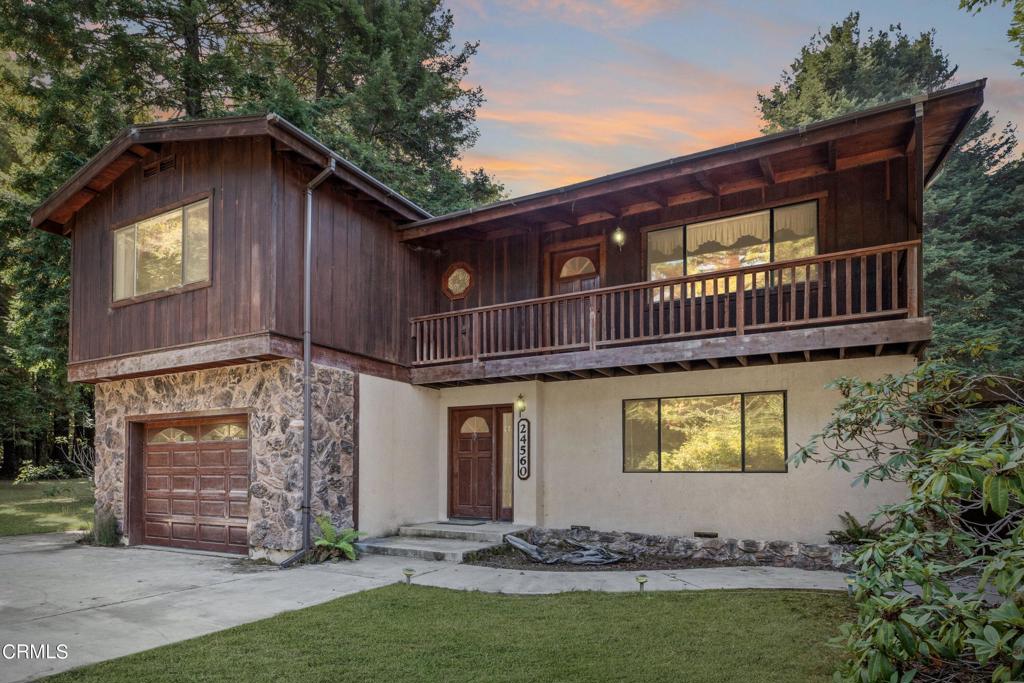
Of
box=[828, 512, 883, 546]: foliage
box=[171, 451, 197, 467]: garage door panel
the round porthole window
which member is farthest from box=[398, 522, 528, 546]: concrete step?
box=[828, 512, 883, 546]: foliage

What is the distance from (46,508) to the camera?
1694 cm

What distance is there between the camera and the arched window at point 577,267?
36.6ft

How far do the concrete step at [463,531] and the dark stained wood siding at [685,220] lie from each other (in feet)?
12.7

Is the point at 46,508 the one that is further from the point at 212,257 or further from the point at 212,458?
the point at 212,257

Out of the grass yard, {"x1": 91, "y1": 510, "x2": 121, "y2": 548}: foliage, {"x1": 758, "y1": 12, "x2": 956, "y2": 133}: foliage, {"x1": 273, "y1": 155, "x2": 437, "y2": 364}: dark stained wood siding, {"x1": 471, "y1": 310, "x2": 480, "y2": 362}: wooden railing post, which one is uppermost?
{"x1": 758, "y1": 12, "x2": 956, "y2": 133}: foliage

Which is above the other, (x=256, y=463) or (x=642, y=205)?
(x=642, y=205)

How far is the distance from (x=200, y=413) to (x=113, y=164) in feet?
14.5

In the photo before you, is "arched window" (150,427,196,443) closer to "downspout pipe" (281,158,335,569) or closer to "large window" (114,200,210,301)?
"large window" (114,200,210,301)

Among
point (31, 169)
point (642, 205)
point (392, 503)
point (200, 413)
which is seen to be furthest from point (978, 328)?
point (31, 169)

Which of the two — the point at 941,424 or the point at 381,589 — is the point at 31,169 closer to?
the point at 381,589

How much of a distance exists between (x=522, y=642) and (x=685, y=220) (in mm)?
7067

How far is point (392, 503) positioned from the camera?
35.2 ft

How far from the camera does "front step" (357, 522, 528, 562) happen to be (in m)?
9.12

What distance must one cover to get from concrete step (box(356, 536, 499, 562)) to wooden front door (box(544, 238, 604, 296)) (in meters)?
4.40
